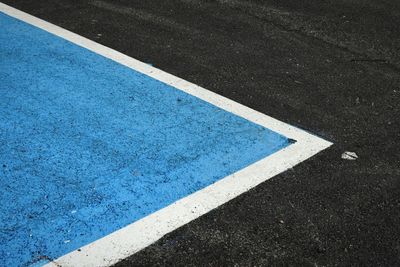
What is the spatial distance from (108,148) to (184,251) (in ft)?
4.50

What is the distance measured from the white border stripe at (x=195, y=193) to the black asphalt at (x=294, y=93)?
0.29ft

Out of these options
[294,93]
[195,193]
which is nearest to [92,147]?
[195,193]

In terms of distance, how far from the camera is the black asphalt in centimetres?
346

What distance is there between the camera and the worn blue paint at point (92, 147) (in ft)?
11.8

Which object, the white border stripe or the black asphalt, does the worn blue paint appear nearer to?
the white border stripe

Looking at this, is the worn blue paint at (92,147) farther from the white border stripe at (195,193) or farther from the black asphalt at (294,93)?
the black asphalt at (294,93)

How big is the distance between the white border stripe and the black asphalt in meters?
0.09

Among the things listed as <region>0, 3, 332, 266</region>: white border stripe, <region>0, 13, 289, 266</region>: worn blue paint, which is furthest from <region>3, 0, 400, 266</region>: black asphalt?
<region>0, 13, 289, 266</region>: worn blue paint

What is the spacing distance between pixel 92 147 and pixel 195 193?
3.47ft

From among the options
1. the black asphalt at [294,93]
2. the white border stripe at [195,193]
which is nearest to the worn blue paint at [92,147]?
the white border stripe at [195,193]

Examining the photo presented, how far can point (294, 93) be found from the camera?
5.25m

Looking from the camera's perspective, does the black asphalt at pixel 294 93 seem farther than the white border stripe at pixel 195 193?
Yes

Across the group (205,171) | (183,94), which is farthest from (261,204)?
(183,94)

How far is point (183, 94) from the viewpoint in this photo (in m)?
5.18
